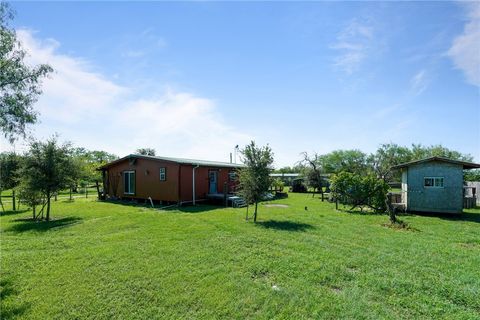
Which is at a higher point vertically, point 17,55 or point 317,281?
point 17,55

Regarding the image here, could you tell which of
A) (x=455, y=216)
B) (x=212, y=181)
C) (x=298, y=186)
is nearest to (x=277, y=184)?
(x=212, y=181)

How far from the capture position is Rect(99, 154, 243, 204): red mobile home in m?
16.1

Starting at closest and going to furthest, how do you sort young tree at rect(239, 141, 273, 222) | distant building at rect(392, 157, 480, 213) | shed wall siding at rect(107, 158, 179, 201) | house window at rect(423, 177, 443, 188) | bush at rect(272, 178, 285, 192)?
young tree at rect(239, 141, 273, 222) < bush at rect(272, 178, 285, 192) < distant building at rect(392, 157, 480, 213) < house window at rect(423, 177, 443, 188) < shed wall siding at rect(107, 158, 179, 201)

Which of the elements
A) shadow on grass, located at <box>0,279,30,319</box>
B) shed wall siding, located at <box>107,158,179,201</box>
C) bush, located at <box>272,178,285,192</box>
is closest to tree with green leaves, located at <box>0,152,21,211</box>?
shed wall siding, located at <box>107,158,179,201</box>

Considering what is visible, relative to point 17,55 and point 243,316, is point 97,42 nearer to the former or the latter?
point 17,55

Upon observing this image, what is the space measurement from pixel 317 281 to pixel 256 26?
8.89 m

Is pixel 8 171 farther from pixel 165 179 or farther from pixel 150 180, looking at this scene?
pixel 165 179

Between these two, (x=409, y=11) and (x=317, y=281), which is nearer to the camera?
(x=317, y=281)

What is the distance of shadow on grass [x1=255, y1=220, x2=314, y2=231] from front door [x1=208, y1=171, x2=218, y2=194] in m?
8.62

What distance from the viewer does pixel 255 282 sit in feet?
15.6

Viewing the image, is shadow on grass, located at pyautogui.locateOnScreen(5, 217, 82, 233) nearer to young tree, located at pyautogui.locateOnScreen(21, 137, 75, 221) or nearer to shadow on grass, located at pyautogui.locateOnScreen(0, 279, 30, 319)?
young tree, located at pyautogui.locateOnScreen(21, 137, 75, 221)

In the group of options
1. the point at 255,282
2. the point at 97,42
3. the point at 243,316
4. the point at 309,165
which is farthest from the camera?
the point at 309,165

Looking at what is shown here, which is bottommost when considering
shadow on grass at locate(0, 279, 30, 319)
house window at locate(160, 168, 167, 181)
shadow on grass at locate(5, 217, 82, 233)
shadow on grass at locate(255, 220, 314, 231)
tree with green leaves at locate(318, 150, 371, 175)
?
shadow on grass at locate(5, 217, 82, 233)

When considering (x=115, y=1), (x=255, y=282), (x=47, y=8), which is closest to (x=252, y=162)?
(x=255, y=282)
